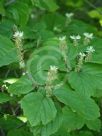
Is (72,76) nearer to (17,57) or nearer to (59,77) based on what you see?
(59,77)

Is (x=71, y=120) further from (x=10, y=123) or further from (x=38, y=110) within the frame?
(x=38, y=110)

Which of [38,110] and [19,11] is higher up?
[19,11]

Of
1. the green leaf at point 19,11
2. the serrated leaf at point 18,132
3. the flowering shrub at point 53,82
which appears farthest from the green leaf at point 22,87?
the green leaf at point 19,11

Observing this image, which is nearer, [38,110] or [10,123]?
[38,110]

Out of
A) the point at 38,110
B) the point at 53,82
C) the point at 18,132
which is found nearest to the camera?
the point at 38,110

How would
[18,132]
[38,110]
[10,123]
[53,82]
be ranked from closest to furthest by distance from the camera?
1. [38,110]
2. [53,82]
3. [18,132]
4. [10,123]

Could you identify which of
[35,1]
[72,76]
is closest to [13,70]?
[35,1]

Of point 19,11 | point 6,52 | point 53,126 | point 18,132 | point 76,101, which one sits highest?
point 19,11

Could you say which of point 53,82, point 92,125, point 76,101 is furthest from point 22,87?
point 92,125
